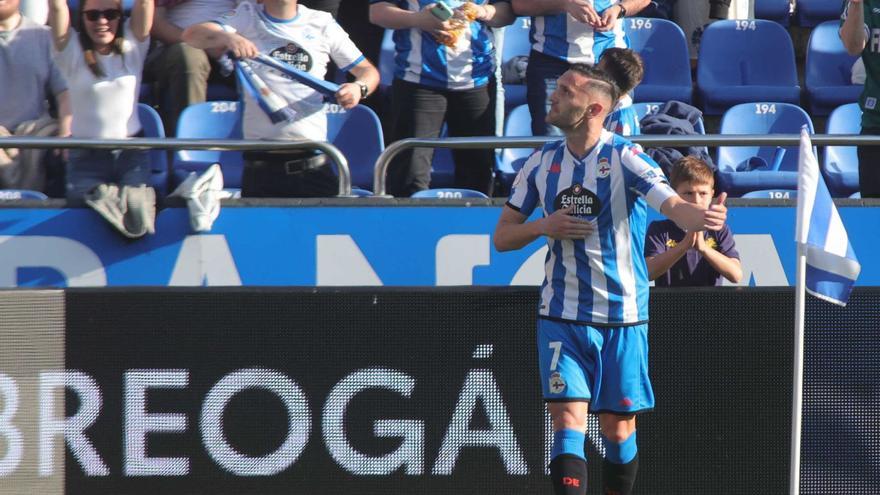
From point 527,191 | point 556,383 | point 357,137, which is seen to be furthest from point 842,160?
point 556,383

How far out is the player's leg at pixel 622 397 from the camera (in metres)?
5.53

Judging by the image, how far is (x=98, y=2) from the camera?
723cm

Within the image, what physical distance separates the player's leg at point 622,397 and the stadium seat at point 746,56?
16.1 feet

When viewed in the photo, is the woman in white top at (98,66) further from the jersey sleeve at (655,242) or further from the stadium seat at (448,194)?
the jersey sleeve at (655,242)

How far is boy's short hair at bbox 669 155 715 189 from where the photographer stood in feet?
19.7

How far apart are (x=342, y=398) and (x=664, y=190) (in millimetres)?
1731

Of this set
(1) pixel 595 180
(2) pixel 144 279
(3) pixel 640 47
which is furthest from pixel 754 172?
(2) pixel 144 279

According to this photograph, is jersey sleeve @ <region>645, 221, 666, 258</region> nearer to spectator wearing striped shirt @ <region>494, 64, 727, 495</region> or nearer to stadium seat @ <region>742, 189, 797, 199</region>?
spectator wearing striped shirt @ <region>494, 64, 727, 495</region>

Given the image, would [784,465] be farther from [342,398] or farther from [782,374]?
[342,398]

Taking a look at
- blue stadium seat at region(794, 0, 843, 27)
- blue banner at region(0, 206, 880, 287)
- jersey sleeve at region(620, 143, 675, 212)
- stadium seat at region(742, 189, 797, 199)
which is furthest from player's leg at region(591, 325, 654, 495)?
blue stadium seat at region(794, 0, 843, 27)

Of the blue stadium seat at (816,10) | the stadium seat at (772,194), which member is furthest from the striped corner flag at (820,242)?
the blue stadium seat at (816,10)

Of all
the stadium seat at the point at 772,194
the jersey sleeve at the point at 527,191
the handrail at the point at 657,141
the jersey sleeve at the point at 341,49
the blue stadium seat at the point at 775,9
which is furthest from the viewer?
the blue stadium seat at the point at 775,9

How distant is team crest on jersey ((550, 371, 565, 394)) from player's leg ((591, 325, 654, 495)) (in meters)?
0.21

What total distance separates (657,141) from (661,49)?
3.48m
